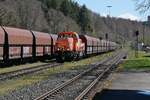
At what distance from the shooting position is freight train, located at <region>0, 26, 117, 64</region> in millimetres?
35975

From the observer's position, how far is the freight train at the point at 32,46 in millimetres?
35975

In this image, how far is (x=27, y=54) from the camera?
4241 centimetres

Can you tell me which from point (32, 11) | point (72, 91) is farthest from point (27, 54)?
point (32, 11)

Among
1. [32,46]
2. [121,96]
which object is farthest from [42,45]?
[121,96]

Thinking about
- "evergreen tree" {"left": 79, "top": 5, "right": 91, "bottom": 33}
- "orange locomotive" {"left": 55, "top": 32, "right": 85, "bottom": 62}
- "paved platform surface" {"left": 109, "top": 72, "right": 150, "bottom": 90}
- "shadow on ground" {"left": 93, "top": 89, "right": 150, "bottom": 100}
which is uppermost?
"evergreen tree" {"left": 79, "top": 5, "right": 91, "bottom": 33}

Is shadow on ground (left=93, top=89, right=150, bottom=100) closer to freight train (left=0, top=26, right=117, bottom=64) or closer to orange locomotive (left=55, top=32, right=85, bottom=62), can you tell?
freight train (left=0, top=26, right=117, bottom=64)

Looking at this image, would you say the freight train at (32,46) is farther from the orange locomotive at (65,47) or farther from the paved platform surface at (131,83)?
the paved platform surface at (131,83)

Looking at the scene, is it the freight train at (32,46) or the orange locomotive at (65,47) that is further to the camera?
the orange locomotive at (65,47)

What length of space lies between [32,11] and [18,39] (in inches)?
3592

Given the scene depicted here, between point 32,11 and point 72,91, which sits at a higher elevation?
point 32,11

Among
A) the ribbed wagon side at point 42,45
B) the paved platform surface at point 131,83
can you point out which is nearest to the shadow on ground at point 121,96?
the paved platform surface at point 131,83

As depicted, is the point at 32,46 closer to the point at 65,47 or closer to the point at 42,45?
the point at 42,45

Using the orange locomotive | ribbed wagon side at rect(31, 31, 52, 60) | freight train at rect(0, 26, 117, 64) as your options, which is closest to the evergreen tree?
freight train at rect(0, 26, 117, 64)

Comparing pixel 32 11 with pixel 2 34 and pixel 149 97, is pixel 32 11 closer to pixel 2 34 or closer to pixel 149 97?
pixel 2 34
